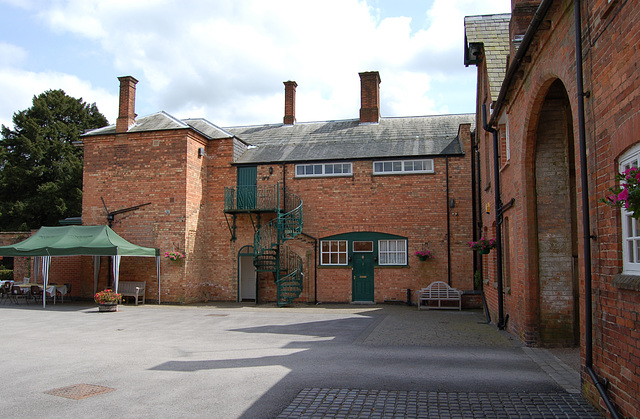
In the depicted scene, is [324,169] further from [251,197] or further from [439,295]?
[439,295]

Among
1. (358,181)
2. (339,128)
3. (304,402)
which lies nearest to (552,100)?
(304,402)

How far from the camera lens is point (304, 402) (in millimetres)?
5801

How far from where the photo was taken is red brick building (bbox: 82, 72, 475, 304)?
728 inches

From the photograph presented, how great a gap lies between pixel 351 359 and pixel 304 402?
2656 mm

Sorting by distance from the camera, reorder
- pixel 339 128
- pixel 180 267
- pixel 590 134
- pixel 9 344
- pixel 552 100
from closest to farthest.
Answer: pixel 590 134
pixel 552 100
pixel 9 344
pixel 180 267
pixel 339 128

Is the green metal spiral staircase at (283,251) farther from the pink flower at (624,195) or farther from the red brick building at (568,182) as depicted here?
the pink flower at (624,195)

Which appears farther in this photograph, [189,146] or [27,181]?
[27,181]

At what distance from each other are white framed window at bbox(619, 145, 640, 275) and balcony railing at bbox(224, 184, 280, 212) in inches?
603

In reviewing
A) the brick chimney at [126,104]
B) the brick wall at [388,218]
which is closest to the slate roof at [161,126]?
the brick chimney at [126,104]

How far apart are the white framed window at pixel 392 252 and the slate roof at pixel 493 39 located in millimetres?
7458

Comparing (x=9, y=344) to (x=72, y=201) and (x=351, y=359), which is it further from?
(x=72, y=201)

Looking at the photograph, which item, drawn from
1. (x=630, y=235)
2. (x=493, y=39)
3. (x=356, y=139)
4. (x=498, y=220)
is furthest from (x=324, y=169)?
(x=630, y=235)

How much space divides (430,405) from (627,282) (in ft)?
8.04

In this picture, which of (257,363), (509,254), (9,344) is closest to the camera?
(257,363)
